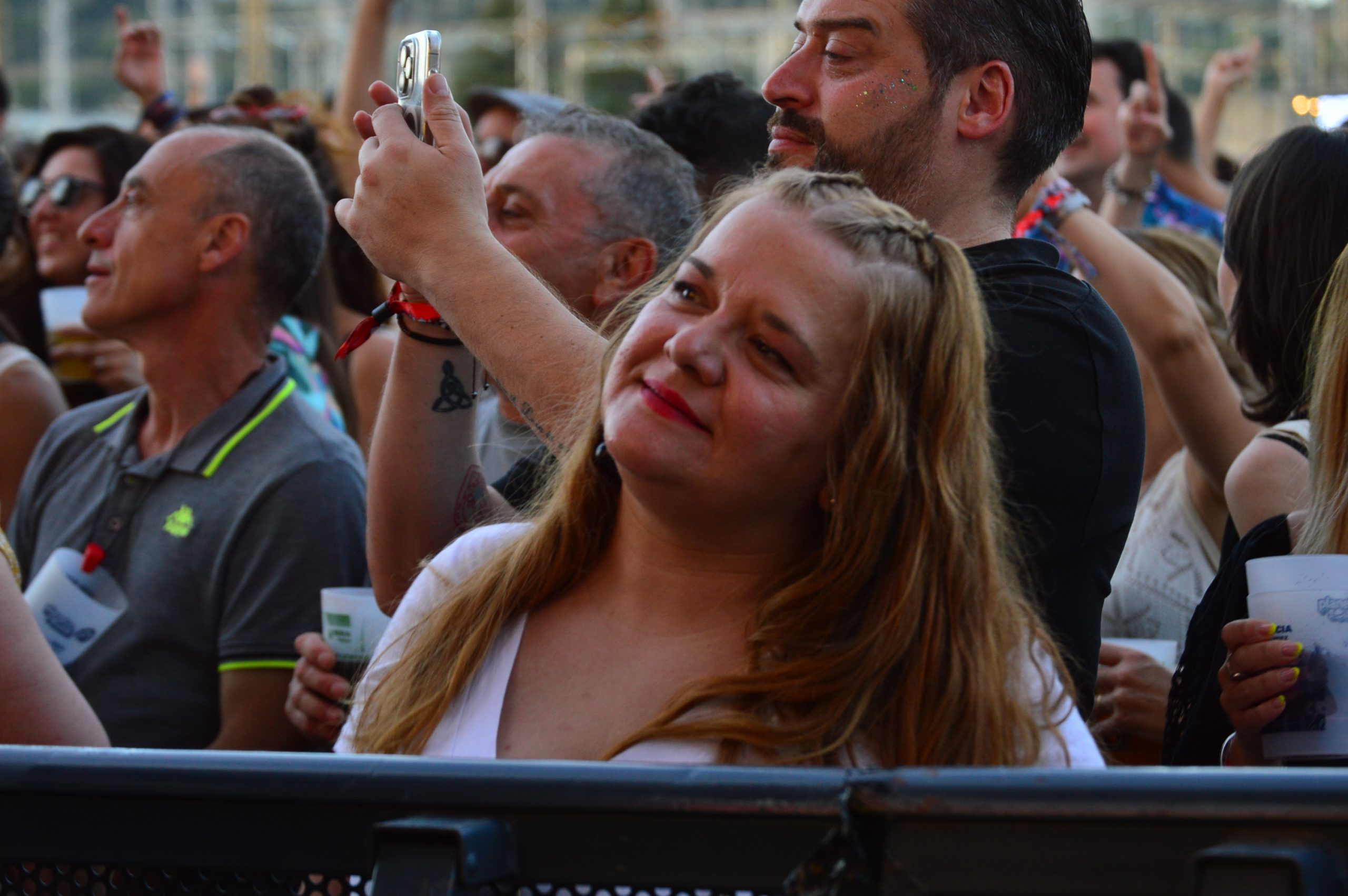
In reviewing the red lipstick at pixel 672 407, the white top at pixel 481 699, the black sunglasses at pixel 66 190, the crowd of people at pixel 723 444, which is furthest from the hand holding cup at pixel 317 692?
the black sunglasses at pixel 66 190

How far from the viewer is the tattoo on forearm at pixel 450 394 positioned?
83.0 inches

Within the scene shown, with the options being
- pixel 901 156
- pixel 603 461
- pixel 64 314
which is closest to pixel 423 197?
pixel 603 461

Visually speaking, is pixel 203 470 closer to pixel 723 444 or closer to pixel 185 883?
pixel 723 444

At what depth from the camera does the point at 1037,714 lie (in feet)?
4.77

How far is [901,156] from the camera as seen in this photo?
77.2 inches

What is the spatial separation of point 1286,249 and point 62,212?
3740 mm

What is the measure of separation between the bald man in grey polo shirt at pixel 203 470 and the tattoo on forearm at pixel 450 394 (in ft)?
2.79

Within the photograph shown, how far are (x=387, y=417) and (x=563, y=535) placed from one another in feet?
1.89

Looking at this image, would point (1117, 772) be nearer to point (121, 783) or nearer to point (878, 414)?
point (121, 783)

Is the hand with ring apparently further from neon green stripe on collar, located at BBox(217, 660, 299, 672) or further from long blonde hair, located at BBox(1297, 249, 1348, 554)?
neon green stripe on collar, located at BBox(217, 660, 299, 672)

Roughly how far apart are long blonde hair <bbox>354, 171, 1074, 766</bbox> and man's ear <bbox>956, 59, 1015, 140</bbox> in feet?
1.35

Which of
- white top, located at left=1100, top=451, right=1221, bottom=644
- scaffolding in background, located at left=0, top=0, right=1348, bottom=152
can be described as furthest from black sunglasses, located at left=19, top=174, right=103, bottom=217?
scaffolding in background, located at left=0, top=0, right=1348, bottom=152

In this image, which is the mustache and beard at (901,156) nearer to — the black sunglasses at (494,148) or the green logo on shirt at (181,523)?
the green logo on shirt at (181,523)

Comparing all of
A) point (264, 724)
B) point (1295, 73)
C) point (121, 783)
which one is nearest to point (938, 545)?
point (121, 783)
